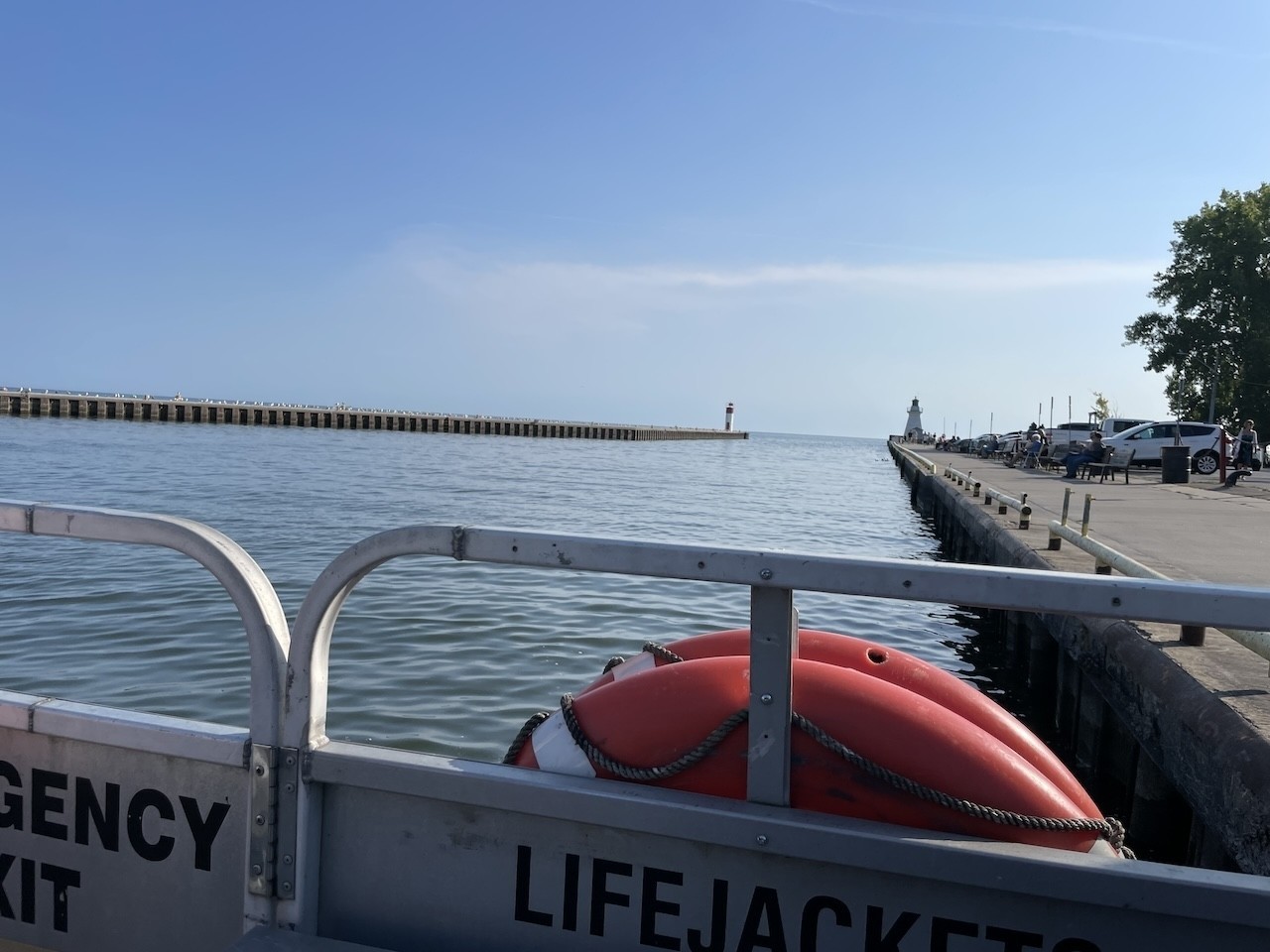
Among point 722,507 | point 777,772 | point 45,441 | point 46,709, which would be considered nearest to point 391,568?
point 46,709

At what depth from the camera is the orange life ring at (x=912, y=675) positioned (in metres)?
2.35

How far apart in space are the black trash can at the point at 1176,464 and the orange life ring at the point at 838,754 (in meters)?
24.3

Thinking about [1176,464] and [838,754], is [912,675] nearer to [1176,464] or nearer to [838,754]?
[838,754]

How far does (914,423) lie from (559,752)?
302 feet

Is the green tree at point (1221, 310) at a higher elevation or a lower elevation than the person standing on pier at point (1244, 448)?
higher

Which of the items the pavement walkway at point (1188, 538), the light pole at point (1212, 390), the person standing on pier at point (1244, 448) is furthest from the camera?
the light pole at point (1212, 390)

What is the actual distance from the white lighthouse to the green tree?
34.8 metres

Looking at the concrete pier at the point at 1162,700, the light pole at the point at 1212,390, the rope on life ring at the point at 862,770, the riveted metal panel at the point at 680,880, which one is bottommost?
the concrete pier at the point at 1162,700

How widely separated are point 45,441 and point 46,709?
37.6m

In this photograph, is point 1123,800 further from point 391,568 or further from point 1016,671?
point 391,568

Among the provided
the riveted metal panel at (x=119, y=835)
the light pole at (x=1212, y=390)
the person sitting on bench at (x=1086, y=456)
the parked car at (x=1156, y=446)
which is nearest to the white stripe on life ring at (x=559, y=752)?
the riveted metal panel at (x=119, y=835)

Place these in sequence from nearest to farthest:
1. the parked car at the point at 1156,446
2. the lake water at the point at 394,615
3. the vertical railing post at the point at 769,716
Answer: the vertical railing post at the point at 769,716, the lake water at the point at 394,615, the parked car at the point at 1156,446

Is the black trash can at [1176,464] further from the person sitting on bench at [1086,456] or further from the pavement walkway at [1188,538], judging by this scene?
the person sitting on bench at [1086,456]

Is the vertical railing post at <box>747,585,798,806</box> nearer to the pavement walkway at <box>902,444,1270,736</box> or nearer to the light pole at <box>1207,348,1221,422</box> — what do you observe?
A: the pavement walkway at <box>902,444,1270,736</box>
